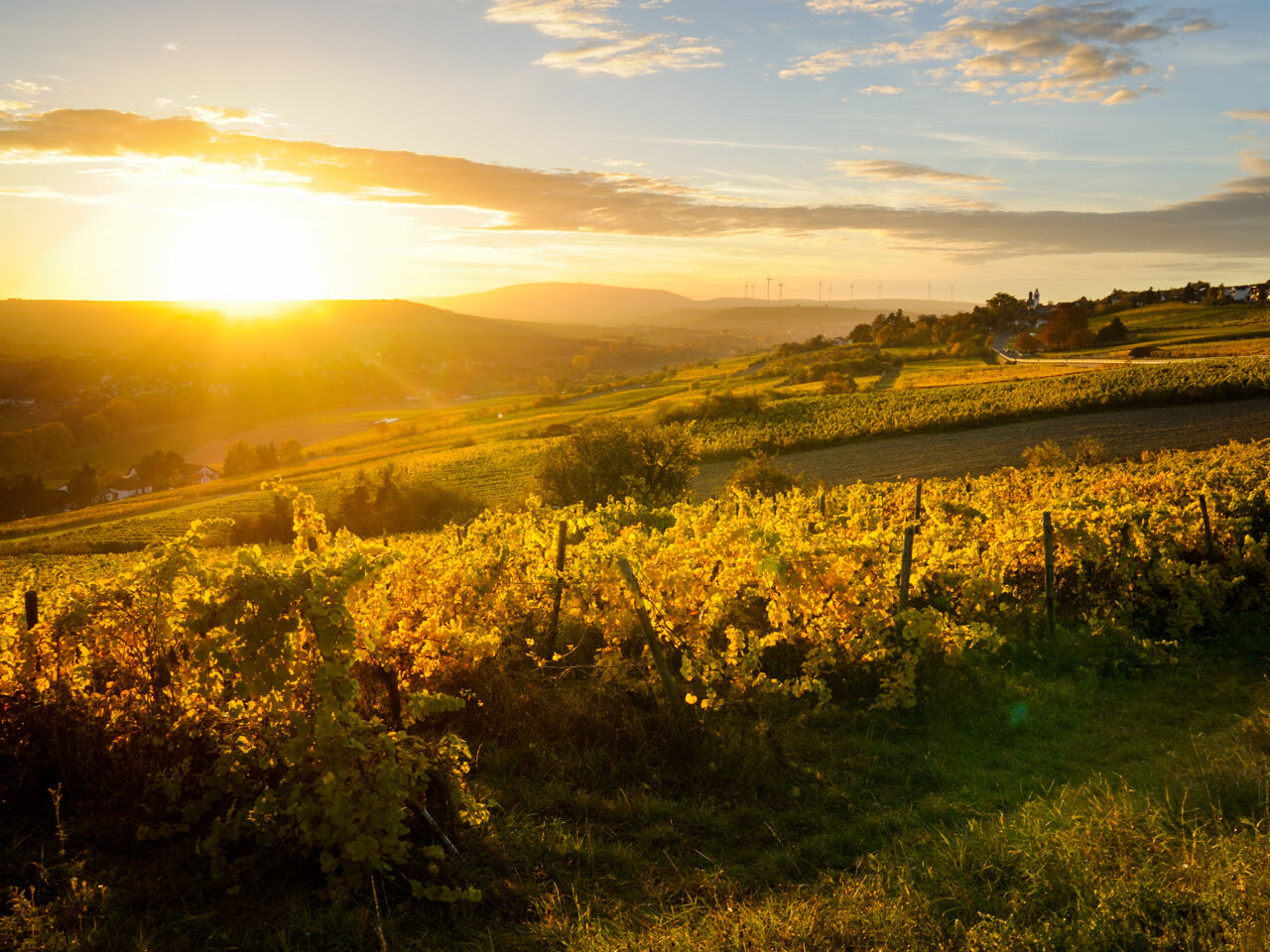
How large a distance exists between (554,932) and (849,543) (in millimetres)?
5318

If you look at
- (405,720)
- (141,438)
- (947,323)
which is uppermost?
(947,323)

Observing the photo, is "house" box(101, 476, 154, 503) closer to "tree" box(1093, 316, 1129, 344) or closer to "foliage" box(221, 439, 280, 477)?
"foliage" box(221, 439, 280, 477)

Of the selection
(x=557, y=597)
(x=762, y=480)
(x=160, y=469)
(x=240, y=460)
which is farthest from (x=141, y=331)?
(x=557, y=597)

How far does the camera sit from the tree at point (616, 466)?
3036 cm

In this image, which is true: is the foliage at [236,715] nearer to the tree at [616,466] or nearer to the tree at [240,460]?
the tree at [616,466]

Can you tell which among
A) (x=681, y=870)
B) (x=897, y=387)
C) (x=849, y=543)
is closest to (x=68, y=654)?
(x=681, y=870)

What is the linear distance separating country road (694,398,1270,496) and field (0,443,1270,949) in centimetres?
3411

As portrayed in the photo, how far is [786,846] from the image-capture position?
5.55 meters

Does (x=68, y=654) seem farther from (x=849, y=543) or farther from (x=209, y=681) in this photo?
(x=849, y=543)

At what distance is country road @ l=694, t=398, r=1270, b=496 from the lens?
44.0 meters

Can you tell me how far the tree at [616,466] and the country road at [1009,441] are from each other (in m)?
12.1

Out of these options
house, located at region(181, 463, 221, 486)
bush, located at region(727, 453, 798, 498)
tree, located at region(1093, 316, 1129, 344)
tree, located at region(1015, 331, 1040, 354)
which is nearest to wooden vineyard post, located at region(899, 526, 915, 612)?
bush, located at region(727, 453, 798, 498)

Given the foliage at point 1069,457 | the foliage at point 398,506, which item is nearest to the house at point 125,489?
the foliage at point 398,506

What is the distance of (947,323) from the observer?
123250mm
